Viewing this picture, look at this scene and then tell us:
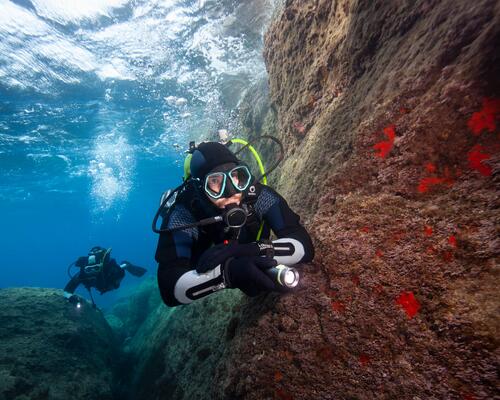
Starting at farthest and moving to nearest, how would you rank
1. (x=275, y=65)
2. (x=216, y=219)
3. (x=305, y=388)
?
(x=275, y=65) < (x=216, y=219) < (x=305, y=388)

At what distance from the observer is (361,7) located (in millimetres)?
3447

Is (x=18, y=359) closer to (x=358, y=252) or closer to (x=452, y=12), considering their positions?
(x=358, y=252)

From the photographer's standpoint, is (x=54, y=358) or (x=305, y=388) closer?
(x=305, y=388)

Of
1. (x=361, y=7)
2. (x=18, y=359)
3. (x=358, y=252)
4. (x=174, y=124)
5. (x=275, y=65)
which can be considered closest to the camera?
(x=358, y=252)

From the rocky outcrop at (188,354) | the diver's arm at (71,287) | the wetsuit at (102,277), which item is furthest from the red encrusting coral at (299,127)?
the wetsuit at (102,277)

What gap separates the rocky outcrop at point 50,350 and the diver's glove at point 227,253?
16.8 ft

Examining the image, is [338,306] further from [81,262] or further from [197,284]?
[81,262]

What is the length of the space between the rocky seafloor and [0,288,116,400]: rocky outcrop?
354 cm

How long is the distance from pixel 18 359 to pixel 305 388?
6.15 m

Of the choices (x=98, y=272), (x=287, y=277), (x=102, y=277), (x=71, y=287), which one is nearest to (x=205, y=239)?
(x=287, y=277)

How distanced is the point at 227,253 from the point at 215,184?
922 mm

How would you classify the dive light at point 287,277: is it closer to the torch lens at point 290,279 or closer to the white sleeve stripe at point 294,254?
the torch lens at point 290,279

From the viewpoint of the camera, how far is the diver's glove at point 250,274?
6.58ft

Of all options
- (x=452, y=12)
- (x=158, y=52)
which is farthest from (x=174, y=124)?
(x=452, y=12)
